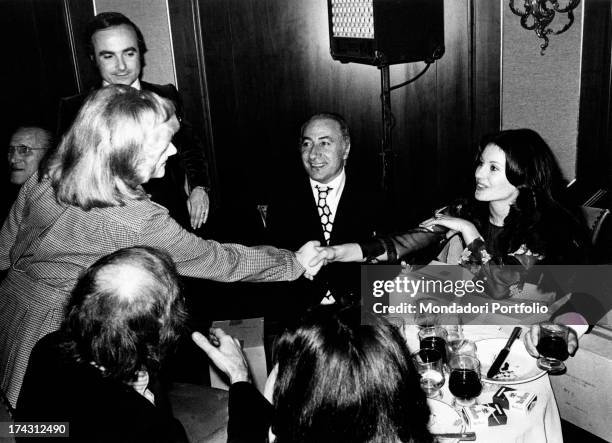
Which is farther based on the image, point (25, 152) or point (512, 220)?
point (25, 152)

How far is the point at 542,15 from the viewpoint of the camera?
370 cm

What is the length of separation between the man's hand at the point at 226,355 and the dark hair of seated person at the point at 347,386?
0.36 m

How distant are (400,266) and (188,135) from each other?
1417 millimetres

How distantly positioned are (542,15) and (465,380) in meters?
2.89

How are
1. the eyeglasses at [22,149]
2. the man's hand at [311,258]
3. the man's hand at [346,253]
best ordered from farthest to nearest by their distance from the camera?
the eyeglasses at [22,149]
the man's hand at [346,253]
the man's hand at [311,258]

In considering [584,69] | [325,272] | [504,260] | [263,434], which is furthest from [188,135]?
[584,69]

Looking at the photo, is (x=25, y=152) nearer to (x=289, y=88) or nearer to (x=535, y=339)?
(x=289, y=88)

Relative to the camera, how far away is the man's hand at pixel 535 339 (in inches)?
73.2

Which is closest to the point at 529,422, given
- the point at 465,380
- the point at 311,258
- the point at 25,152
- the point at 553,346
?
the point at 465,380

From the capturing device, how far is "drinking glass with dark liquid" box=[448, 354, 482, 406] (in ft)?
5.59

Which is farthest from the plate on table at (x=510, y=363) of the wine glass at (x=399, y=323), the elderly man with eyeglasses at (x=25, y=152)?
the elderly man with eyeglasses at (x=25, y=152)

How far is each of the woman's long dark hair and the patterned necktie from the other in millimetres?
903

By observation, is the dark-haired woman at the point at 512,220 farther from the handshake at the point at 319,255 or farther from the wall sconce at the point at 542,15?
the wall sconce at the point at 542,15

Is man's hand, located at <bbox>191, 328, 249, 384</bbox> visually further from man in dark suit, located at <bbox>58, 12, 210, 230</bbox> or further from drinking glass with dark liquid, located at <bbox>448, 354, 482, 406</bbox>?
man in dark suit, located at <bbox>58, 12, 210, 230</bbox>
